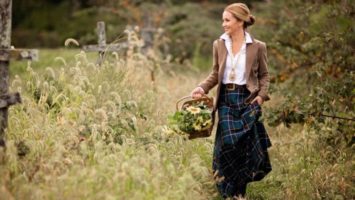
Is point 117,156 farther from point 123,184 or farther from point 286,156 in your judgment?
point 286,156

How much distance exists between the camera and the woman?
7059mm

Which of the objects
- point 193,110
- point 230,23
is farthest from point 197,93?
point 230,23

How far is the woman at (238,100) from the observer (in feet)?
23.2

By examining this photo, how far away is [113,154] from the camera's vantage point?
237 inches

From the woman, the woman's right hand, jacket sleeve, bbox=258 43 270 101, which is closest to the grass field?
the woman

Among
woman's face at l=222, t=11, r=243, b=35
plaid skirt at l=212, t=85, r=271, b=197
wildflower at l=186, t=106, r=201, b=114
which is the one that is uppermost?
woman's face at l=222, t=11, r=243, b=35

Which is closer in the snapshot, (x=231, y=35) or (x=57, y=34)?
(x=231, y=35)

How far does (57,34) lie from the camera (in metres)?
30.7

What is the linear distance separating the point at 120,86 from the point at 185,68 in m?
8.40

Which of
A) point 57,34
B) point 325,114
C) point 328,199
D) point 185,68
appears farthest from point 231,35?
point 57,34

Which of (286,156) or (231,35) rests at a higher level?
(231,35)

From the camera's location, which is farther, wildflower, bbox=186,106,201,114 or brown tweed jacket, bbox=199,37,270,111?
brown tweed jacket, bbox=199,37,270,111

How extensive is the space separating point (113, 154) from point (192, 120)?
3.90 ft

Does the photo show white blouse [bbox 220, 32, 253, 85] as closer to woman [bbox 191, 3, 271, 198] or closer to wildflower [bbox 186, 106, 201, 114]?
woman [bbox 191, 3, 271, 198]
